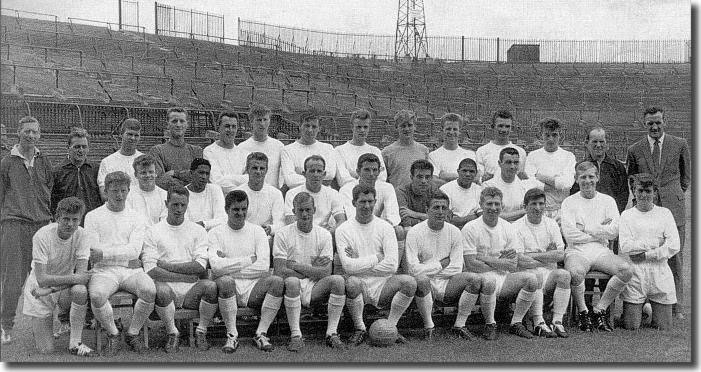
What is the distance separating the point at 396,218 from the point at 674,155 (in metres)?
2.78

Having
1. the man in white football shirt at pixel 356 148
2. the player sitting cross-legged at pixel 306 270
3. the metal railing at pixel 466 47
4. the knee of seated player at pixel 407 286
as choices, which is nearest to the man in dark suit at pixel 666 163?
the man in white football shirt at pixel 356 148

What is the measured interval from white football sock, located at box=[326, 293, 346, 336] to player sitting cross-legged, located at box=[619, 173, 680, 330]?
2.59 metres

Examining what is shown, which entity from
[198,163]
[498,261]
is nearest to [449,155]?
[498,261]

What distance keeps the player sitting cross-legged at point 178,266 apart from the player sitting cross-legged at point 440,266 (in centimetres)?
166

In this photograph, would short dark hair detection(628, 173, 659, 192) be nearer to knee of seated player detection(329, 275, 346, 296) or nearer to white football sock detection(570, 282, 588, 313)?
white football sock detection(570, 282, 588, 313)

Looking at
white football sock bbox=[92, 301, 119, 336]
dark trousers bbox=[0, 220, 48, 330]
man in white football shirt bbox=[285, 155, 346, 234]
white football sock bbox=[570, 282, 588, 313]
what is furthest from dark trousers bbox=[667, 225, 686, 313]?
dark trousers bbox=[0, 220, 48, 330]

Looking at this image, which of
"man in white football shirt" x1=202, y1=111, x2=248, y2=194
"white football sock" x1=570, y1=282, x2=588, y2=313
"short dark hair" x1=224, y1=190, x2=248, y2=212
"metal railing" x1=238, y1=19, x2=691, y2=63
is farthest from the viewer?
"metal railing" x1=238, y1=19, x2=691, y2=63

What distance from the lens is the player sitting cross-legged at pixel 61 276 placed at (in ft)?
16.9

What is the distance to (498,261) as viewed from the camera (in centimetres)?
599

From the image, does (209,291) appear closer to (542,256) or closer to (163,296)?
(163,296)

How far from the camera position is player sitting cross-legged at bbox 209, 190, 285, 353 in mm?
5316

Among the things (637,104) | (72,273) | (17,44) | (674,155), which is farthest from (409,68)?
(72,273)

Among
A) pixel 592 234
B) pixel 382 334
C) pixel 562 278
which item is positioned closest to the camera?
pixel 382 334

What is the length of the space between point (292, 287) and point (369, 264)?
0.67 meters
